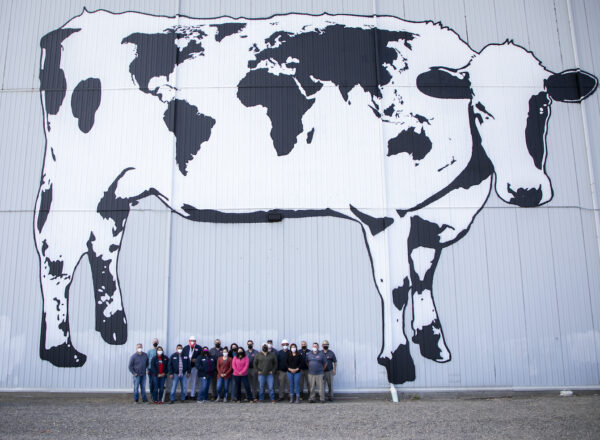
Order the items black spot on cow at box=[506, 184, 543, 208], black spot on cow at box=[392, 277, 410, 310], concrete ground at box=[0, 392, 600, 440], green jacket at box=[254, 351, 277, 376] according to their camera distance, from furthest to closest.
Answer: black spot on cow at box=[506, 184, 543, 208] → black spot on cow at box=[392, 277, 410, 310] → green jacket at box=[254, 351, 277, 376] → concrete ground at box=[0, 392, 600, 440]

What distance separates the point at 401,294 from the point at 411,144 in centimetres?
468

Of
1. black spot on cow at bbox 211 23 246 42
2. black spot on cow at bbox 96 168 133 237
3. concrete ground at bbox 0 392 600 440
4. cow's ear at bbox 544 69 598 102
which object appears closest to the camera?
concrete ground at bbox 0 392 600 440

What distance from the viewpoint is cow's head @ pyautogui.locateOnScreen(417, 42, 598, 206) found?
15594 mm

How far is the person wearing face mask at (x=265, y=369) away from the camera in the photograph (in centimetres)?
1366

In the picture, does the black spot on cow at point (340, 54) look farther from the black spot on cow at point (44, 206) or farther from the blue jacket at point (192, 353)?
the blue jacket at point (192, 353)

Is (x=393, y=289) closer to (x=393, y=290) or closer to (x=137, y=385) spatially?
(x=393, y=290)

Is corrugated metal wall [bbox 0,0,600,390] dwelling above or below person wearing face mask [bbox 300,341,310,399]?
above

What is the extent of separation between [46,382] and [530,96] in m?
17.2

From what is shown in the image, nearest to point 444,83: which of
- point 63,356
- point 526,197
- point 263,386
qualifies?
point 526,197

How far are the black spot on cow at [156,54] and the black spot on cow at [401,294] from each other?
9.75 meters

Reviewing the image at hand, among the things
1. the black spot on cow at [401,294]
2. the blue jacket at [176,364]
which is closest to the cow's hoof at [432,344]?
the black spot on cow at [401,294]

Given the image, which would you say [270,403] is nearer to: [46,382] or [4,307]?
[46,382]

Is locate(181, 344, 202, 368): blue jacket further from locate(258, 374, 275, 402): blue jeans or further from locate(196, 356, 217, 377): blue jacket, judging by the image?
locate(258, 374, 275, 402): blue jeans

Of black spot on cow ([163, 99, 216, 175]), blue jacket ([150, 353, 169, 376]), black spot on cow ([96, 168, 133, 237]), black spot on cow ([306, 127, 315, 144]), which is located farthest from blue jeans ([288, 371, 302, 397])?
black spot on cow ([163, 99, 216, 175])
